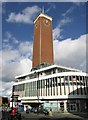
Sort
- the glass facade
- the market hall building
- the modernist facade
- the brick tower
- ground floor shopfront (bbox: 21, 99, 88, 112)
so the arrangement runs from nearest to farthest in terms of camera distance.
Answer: ground floor shopfront (bbox: 21, 99, 88, 112), the modernist facade, the market hall building, the glass facade, the brick tower

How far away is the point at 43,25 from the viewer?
107m

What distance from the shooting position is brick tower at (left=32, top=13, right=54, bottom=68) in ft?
330

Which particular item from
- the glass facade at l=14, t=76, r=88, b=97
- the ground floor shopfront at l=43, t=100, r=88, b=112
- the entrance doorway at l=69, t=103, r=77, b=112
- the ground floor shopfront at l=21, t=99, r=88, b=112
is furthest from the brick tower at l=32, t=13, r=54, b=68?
the entrance doorway at l=69, t=103, r=77, b=112

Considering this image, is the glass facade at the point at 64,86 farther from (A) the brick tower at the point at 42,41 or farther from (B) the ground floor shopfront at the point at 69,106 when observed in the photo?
(A) the brick tower at the point at 42,41

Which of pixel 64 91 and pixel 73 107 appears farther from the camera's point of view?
pixel 64 91

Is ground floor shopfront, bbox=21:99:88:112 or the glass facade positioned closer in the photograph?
ground floor shopfront, bbox=21:99:88:112

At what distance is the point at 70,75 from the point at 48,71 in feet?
44.7

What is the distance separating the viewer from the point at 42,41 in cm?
10294

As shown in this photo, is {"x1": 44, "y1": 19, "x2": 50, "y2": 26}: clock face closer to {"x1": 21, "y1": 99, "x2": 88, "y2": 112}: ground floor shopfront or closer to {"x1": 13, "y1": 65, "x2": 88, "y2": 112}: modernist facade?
{"x1": 13, "y1": 65, "x2": 88, "y2": 112}: modernist facade

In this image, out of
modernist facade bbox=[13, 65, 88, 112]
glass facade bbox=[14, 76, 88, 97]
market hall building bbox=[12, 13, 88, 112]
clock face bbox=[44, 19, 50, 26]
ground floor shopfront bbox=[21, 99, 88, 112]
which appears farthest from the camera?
clock face bbox=[44, 19, 50, 26]

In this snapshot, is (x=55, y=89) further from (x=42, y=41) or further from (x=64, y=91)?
(x=42, y=41)

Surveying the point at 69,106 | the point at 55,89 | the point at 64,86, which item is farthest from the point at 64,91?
the point at 69,106

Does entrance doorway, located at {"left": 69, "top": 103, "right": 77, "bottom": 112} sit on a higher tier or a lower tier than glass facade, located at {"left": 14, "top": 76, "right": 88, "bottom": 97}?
lower

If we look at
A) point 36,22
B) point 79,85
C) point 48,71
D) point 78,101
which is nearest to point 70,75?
point 79,85
